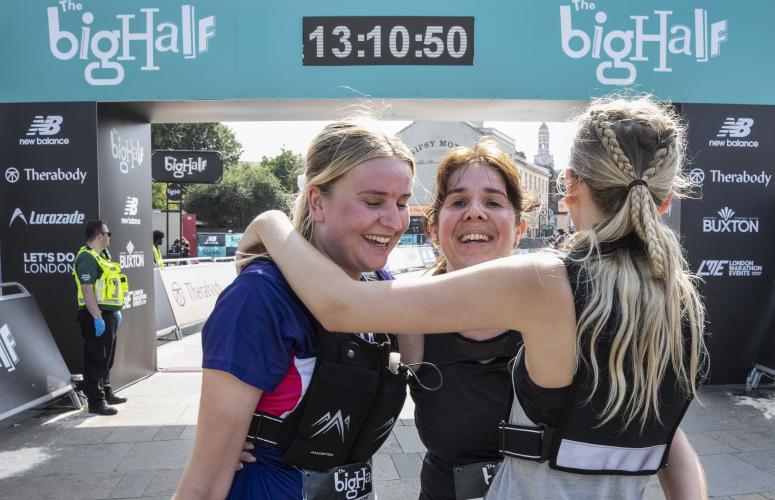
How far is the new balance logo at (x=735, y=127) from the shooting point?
243 inches

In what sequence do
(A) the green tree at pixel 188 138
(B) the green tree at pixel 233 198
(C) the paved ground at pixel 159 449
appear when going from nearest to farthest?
(C) the paved ground at pixel 159 449 → (A) the green tree at pixel 188 138 → (B) the green tree at pixel 233 198

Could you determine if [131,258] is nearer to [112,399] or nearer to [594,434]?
[112,399]

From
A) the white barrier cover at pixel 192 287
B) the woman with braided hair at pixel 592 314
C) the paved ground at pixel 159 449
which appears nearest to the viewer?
the woman with braided hair at pixel 592 314

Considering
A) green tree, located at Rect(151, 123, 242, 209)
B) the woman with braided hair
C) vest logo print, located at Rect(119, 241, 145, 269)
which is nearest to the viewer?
the woman with braided hair

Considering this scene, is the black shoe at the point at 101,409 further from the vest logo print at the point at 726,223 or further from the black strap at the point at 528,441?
the vest logo print at the point at 726,223

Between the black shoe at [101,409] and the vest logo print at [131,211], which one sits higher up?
the vest logo print at [131,211]

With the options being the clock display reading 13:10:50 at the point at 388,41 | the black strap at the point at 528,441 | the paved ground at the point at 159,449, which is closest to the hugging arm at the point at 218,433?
the black strap at the point at 528,441

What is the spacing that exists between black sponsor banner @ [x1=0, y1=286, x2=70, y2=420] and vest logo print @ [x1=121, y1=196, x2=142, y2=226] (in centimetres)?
134

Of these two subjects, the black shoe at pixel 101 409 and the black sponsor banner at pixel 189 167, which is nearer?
the black shoe at pixel 101 409

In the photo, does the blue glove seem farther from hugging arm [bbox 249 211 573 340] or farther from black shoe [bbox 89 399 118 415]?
hugging arm [bbox 249 211 573 340]

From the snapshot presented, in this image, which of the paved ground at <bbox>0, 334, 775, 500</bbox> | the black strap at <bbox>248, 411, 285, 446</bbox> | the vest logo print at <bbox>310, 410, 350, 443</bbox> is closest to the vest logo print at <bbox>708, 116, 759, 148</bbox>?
the paved ground at <bbox>0, 334, 775, 500</bbox>

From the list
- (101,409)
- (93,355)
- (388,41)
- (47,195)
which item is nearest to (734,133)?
(388,41)

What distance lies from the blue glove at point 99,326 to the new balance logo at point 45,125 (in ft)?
6.69

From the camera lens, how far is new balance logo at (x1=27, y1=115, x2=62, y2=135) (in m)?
5.84
